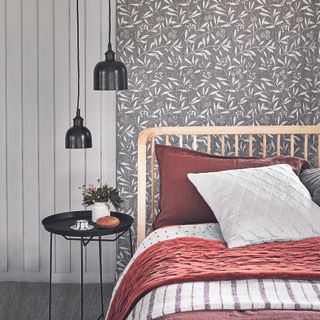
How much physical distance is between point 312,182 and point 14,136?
182cm

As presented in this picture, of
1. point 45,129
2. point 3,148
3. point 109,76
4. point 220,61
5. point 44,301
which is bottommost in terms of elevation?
point 44,301

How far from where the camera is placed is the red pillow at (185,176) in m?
3.20

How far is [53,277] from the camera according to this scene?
4.20 meters

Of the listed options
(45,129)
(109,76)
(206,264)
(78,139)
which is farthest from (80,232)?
(45,129)

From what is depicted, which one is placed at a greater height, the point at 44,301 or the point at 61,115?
the point at 61,115

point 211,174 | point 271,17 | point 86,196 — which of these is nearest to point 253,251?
point 211,174

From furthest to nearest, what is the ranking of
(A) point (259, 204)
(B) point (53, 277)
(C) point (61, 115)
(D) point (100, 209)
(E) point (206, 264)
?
(B) point (53, 277)
(C) point (61, 115)
(D) point (100, 209)
(A) point (259, 204)
(E) point (206, 264)

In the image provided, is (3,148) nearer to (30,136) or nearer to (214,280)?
(30,136)

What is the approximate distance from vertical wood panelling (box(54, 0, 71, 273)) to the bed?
120cm

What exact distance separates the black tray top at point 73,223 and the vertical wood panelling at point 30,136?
2.16ft

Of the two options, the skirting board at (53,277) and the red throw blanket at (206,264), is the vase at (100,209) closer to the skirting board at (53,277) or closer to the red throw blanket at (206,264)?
the red throw blanket at (206,264)

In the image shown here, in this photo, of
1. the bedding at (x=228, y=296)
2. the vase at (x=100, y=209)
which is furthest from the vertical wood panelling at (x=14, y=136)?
the bedding at (x=228, y=296)

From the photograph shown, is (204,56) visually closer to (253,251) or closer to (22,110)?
(22,110)

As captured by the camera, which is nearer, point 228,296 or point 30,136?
point 228,296
